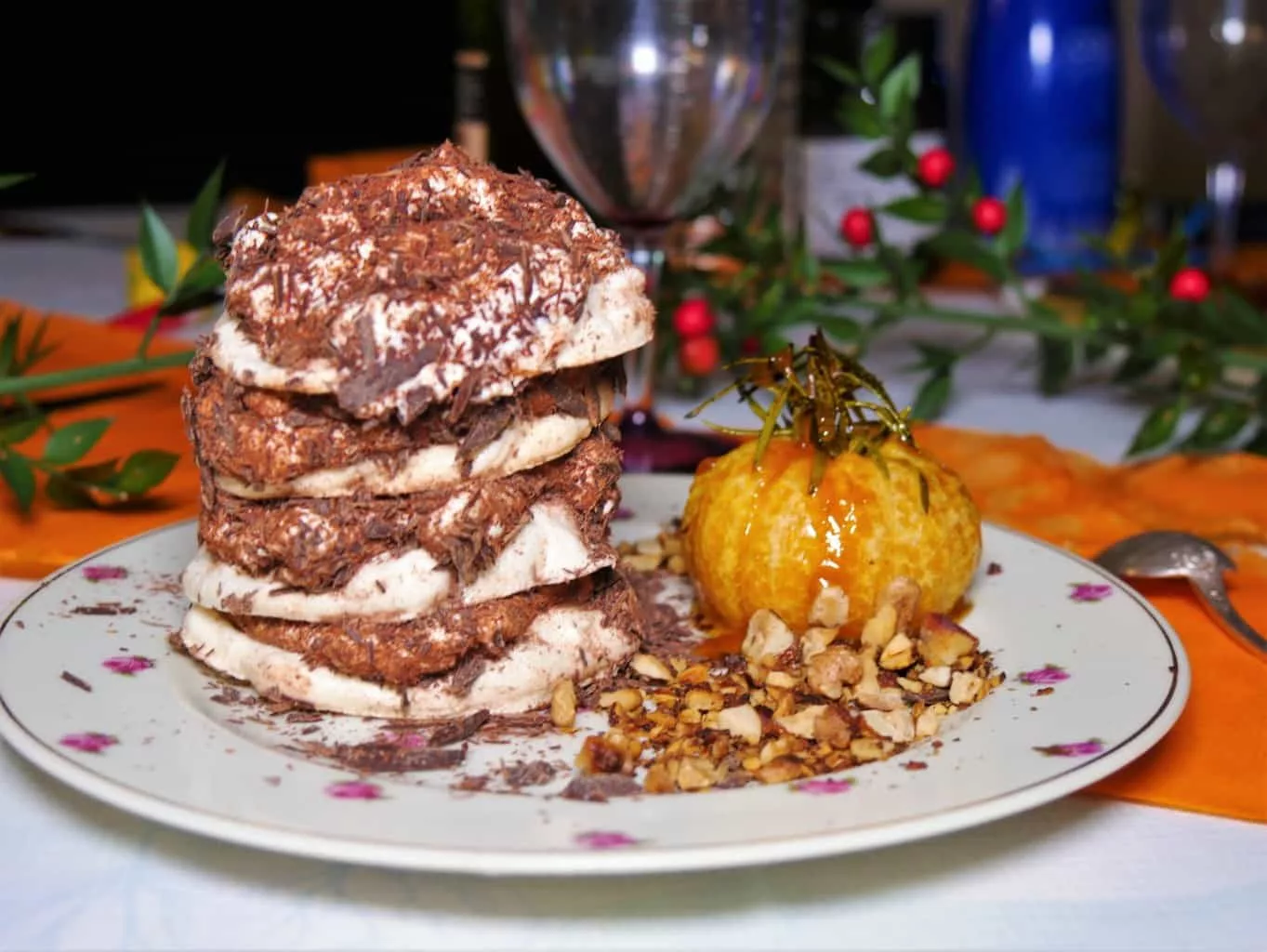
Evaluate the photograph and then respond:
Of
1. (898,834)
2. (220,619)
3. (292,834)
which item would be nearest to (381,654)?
(220,619)

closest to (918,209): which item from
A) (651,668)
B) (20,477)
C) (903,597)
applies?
(903,597)

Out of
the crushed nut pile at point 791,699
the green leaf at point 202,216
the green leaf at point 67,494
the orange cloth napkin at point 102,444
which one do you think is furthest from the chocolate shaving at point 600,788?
the green leaf at point 202,216

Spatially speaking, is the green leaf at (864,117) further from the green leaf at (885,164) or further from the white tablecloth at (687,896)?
the white tablecloth at (687,896)

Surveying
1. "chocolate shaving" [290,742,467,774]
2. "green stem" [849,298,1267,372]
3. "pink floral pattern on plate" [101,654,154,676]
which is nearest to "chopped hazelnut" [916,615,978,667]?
"chocolate shaving" [290,742,467,774]

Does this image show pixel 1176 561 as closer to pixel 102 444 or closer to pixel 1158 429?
pixel 1158 429

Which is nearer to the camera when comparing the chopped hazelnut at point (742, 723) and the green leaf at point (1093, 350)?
the chopped hazelnut at point (742, 723)

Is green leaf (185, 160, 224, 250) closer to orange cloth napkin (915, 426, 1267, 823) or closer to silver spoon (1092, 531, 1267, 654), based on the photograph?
orange cloth napkin (915, 426, 1267, 823)
